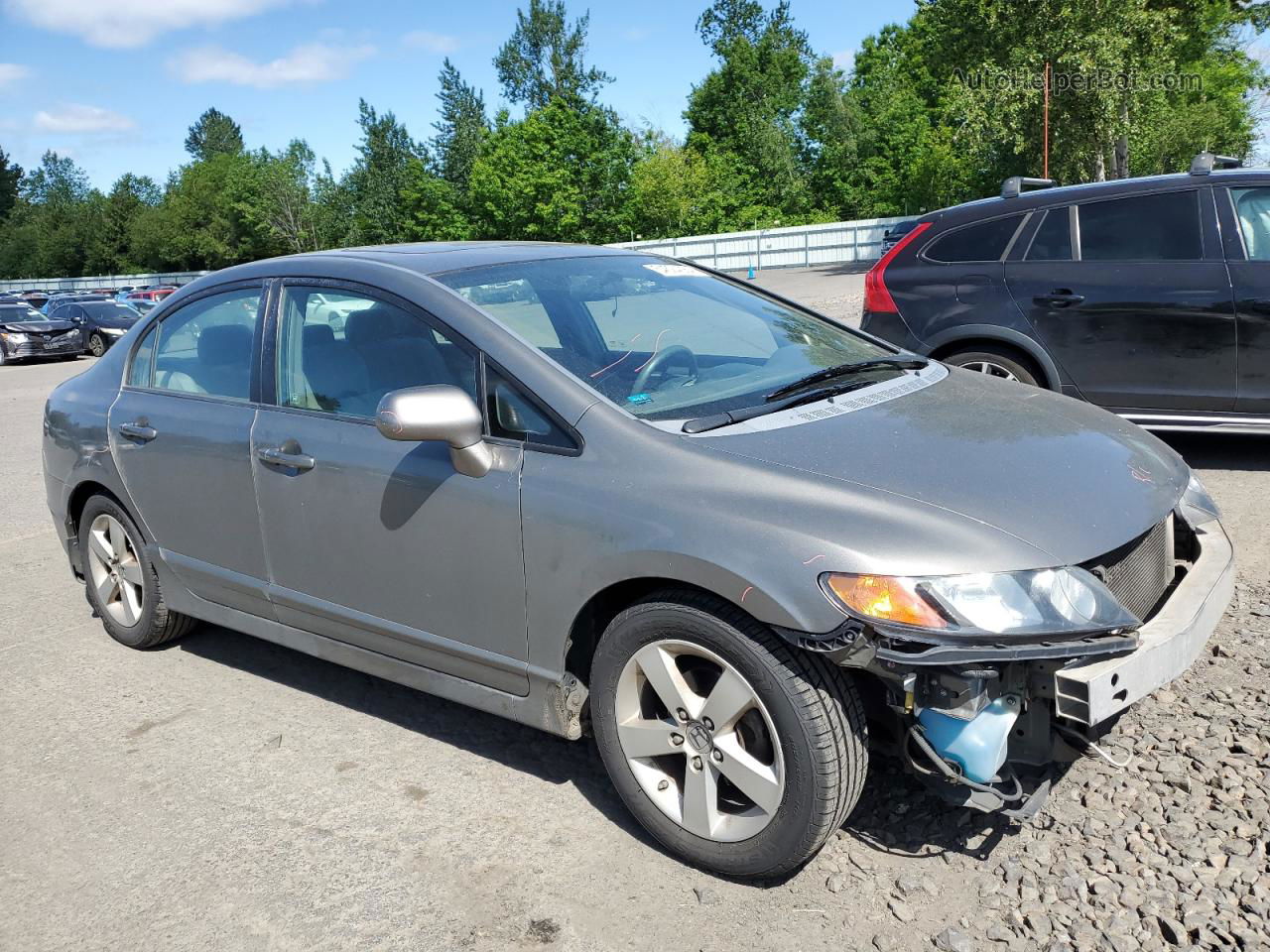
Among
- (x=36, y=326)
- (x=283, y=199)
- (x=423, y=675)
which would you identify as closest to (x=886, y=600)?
(x=423, y=675)

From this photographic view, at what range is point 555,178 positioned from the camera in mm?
56406

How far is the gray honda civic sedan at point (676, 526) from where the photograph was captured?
2.63 m

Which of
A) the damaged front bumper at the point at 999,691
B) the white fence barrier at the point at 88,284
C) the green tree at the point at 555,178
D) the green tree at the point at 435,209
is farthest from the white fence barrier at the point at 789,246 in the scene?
the damaged front bumper at the point at 999,691

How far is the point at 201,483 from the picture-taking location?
417cm

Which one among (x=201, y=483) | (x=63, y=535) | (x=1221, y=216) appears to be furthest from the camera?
(x=1221, y=216)

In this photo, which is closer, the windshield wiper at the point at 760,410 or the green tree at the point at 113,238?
the windshield wiper at the point at 760,410

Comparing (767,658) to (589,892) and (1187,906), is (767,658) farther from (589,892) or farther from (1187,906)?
(1187,906)

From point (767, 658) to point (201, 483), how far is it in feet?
8.13

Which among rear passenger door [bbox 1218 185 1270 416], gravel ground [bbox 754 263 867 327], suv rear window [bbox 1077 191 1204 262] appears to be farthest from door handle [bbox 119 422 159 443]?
gravel ground [bbox 754 263 867 327]

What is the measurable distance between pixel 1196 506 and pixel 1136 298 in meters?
3.28

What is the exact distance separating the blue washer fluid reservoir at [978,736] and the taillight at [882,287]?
5.02m

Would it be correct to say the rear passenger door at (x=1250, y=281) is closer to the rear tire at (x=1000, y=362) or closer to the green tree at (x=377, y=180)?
the rear tire at (x=1000, y=362)

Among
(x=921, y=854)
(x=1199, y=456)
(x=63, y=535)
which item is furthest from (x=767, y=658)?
(x=1199, y=456)

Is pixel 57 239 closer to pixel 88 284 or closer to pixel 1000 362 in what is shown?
pixel 88 284
